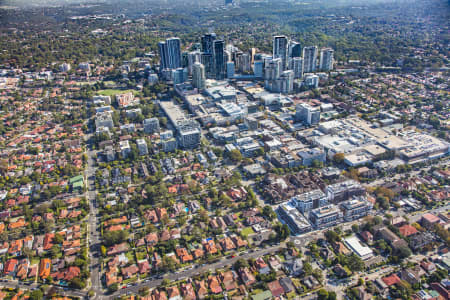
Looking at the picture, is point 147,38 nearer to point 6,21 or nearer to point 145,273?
point 6,21

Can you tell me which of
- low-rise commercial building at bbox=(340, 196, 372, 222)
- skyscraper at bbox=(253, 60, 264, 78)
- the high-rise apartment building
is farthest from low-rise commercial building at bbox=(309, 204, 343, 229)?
skyscraper at bbox=(253, 60, 264, 78)

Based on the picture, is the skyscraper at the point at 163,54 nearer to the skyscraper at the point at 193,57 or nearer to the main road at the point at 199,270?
the skyscraper at the point at 193,57

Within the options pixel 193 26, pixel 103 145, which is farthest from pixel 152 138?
pixel 193 26

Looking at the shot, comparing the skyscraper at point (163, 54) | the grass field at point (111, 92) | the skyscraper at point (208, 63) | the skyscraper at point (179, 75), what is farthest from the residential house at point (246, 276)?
the skyscraper at point (163, 54)

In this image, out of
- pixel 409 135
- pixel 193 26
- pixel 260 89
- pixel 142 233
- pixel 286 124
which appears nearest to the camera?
pixel 142 233

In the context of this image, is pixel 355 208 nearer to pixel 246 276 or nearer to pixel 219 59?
pixel 246 276

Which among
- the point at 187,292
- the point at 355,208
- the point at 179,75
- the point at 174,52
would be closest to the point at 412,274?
the point at 355,208
